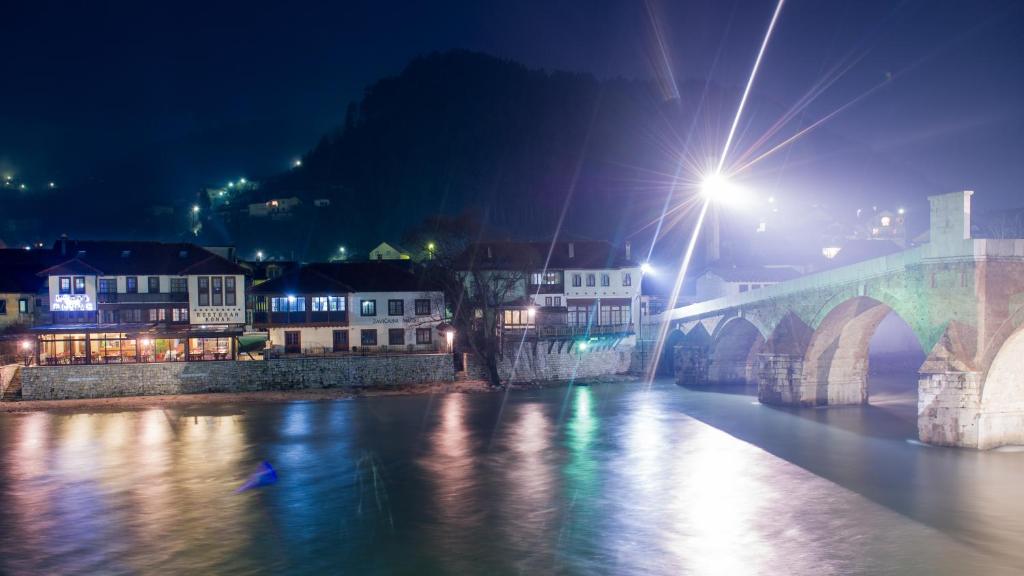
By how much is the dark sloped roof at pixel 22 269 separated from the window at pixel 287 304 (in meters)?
14.1

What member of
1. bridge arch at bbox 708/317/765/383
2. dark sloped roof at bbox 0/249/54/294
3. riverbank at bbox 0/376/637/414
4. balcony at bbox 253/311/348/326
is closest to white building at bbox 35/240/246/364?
balcony at bbox 253/311/348/326

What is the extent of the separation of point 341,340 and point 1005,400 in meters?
Answer: 33.0

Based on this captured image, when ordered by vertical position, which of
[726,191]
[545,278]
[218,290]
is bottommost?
[218,290]

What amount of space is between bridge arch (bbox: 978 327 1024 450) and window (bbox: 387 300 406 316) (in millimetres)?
30632

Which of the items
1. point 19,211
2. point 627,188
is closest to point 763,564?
point 627,188

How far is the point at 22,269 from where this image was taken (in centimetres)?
4853

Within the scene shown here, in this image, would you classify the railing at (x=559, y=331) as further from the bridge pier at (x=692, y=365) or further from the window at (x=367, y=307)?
the window at (x=367, y=307)

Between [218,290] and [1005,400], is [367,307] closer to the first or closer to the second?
[218,290]

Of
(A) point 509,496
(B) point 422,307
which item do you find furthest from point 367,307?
(A) point 509,496

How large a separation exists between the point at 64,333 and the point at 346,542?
29.2 metres

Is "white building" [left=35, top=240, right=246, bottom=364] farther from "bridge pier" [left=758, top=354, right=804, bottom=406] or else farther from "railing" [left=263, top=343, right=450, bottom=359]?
"bridge pier" [left=758, top=354, right=804, bottom=406]

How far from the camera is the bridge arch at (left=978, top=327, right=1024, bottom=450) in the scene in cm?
2381

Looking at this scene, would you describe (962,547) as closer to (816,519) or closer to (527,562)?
(816,519)

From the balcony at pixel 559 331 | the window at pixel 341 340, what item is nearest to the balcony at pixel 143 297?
the window at pixel 341 340
